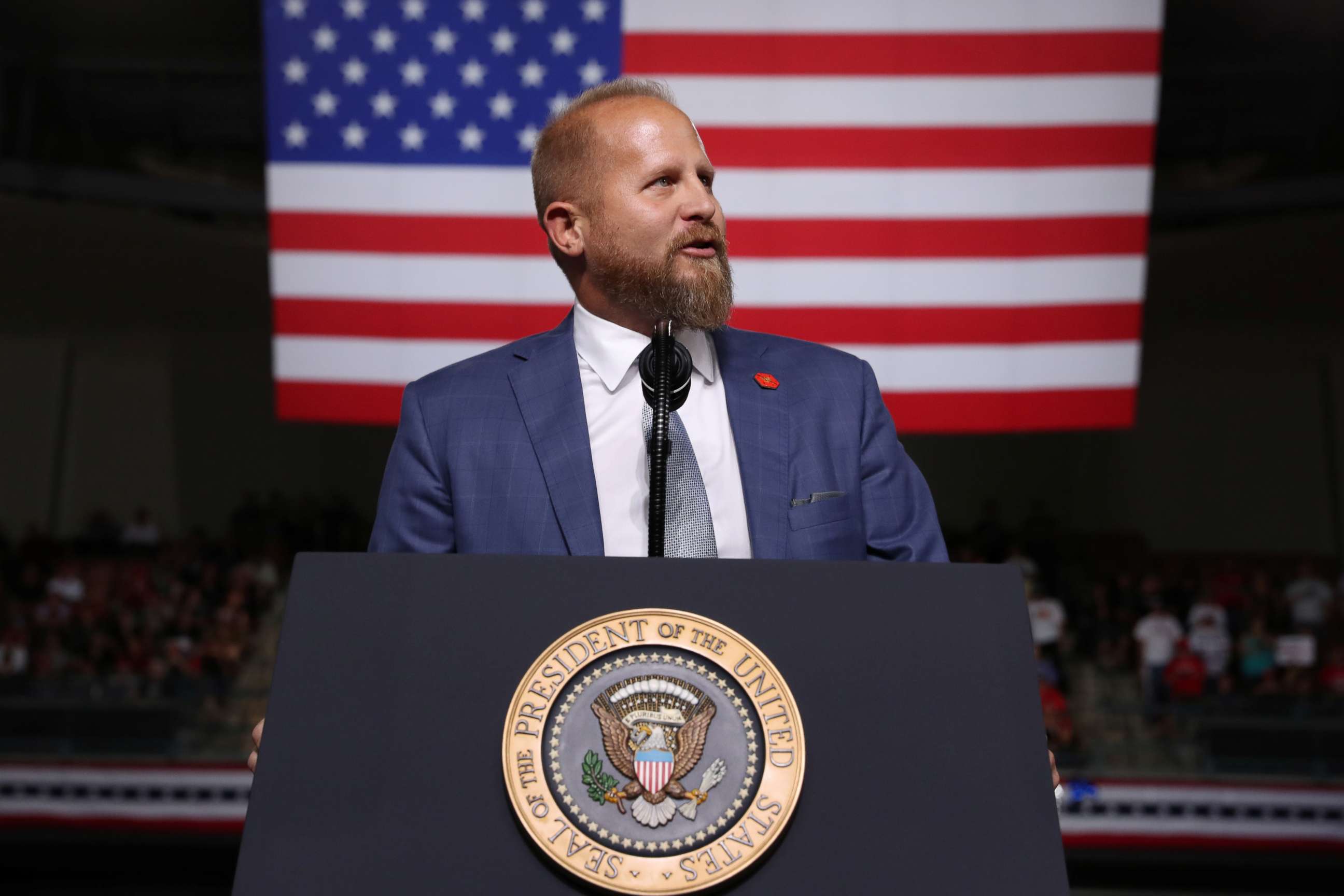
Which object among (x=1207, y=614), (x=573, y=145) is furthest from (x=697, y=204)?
(x=1207, y=614)

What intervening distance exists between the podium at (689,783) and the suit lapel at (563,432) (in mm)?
361

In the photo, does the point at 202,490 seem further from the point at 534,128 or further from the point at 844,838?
the point at 844,838

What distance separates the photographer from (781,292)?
4016 mm

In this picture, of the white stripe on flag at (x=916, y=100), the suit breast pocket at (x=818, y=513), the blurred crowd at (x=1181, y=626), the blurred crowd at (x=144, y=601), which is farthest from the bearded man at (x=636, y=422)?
the blurred crowd at (x=144, y=601)

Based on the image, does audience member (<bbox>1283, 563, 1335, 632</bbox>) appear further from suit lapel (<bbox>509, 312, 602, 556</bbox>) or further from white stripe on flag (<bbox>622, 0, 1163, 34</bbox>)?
suit lapel (<bbox>509, 312, 602, 556</bbox>)

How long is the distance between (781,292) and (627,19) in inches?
38.3

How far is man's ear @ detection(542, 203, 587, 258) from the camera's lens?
153 cm

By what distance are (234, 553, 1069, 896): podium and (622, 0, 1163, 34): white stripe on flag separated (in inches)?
131

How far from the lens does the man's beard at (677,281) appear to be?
56.9 inches

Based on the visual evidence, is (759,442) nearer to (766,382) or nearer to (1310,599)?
(766,382)

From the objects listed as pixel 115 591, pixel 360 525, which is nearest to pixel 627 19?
pixel 115 591

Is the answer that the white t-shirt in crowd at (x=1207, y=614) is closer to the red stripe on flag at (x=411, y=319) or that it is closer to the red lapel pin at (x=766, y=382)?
the red stripe on flag at (x=411, y=319)

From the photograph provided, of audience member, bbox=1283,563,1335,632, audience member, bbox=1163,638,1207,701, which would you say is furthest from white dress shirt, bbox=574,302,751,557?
audience member, bbox=1283,563,1335,632

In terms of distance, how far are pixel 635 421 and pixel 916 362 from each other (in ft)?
8.78
